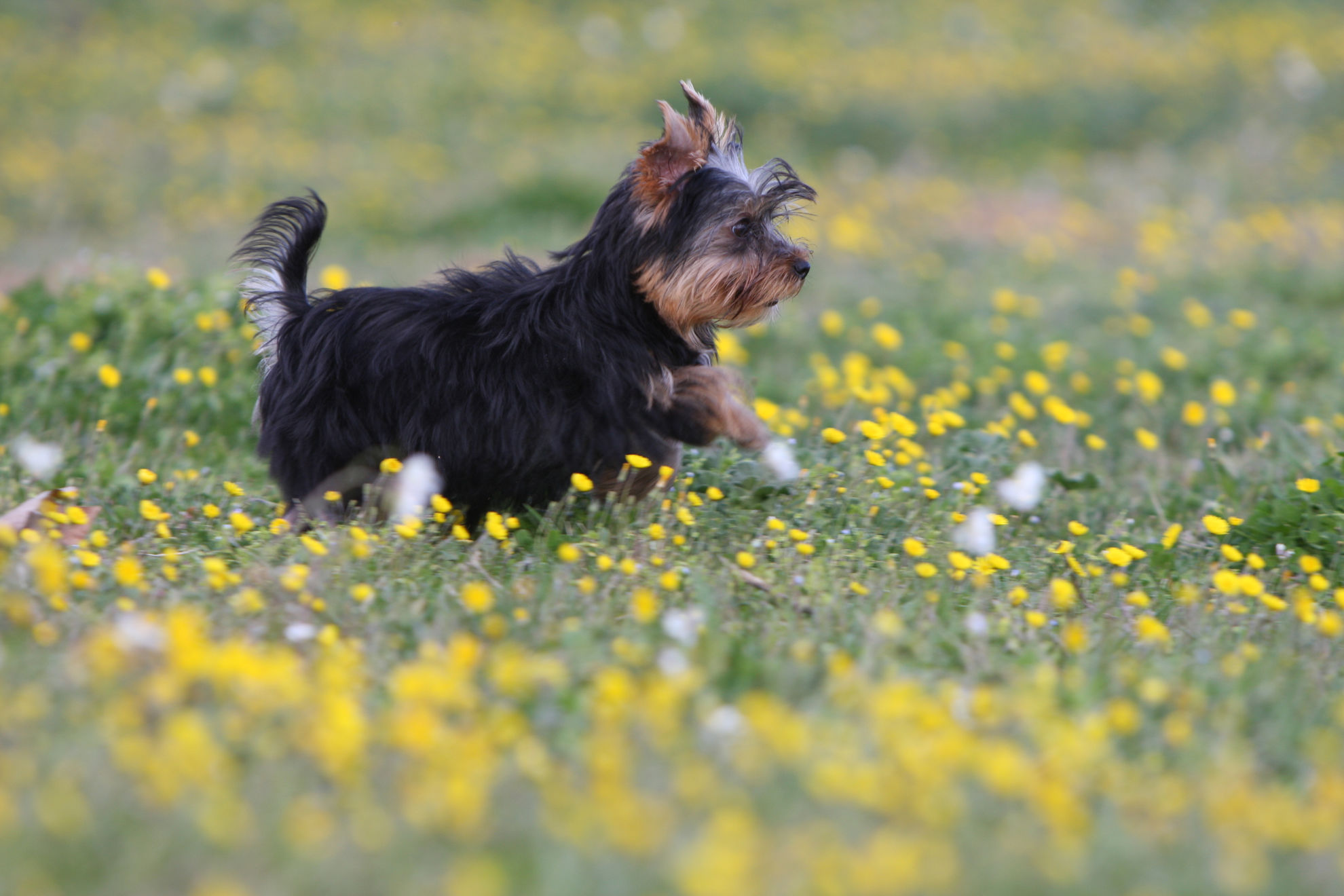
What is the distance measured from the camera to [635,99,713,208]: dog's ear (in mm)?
3977

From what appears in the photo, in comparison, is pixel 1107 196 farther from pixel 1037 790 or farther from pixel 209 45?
A: pixel 209 45

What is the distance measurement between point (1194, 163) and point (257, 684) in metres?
11.9

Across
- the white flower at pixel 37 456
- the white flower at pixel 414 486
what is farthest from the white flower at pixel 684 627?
the white flower at pixel 37 456

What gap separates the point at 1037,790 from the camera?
244 cm

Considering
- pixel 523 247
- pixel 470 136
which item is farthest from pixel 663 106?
pixel 470 136

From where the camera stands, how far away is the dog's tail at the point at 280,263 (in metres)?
4.23

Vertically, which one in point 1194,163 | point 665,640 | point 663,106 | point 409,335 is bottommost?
point 665,640

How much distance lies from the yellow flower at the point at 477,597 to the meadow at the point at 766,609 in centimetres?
3

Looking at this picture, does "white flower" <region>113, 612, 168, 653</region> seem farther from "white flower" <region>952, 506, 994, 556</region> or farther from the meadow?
"white flower" <region>952, 506, 994, 556</region>

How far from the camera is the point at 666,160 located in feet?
13.2

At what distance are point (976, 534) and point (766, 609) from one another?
2.87 ft

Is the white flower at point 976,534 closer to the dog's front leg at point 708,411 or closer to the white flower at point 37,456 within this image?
the dog's front leg at point 708,411

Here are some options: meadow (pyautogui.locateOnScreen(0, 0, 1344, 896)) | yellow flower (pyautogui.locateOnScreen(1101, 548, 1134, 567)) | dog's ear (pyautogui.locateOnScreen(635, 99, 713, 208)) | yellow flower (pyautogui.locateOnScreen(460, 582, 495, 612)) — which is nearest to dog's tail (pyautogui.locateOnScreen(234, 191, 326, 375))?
meadow (pyautogui.locateOnScreen(0, 0, 1344, 896))

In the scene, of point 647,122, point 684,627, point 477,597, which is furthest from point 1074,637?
point 647,122
